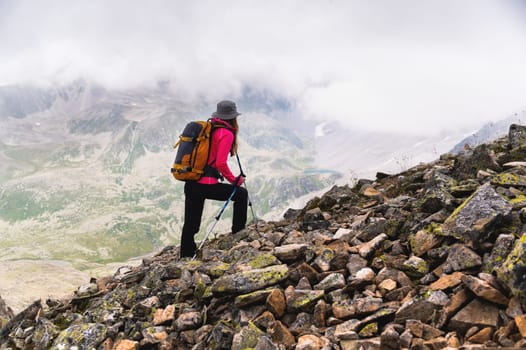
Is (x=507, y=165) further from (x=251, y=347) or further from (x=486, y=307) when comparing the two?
(x=251, y=347)

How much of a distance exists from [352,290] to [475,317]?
2.48m

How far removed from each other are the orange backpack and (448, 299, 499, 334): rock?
8.25m

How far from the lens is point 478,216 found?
307 inches

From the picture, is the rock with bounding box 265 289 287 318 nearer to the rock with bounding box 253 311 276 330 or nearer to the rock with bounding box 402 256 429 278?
the rock with bounding box 253 311 276 330

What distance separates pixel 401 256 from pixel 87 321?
8198 millimetres

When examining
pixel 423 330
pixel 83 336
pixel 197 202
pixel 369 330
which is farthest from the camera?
pixel 197 202

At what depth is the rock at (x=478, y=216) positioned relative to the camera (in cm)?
748

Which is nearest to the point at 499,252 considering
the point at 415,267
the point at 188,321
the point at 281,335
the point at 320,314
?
the point at 415,267

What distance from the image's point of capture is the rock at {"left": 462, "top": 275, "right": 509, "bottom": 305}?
595 cm

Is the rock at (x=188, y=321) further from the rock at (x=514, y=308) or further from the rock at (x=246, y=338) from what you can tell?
the rock at (x=514, y=308)

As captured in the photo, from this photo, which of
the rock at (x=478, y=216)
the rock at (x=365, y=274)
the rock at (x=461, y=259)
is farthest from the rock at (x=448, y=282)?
the rock at (x=365, y=274)

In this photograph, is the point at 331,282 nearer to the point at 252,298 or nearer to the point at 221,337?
the point at 252,298

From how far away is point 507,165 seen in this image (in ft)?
38.1

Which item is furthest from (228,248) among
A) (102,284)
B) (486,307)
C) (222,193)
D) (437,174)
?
(486,307)
